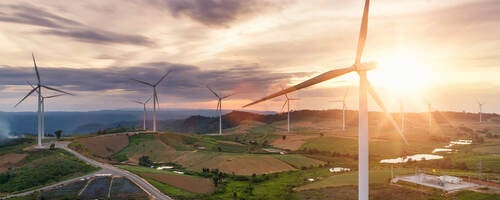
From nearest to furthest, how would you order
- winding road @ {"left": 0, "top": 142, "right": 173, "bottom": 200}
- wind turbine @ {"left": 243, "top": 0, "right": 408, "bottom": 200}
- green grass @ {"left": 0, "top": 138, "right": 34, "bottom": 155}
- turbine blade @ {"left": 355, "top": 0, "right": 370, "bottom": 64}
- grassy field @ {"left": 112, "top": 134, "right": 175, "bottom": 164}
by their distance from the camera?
wind turbine @ {"left": 243, "top": 0, "right": 408, "bottom": 200} < turbine blade @ {"left": 355, "top": 0, "right": 370, "bottom": 64} < winding road @ {"left": 0, "top": 142, "right": 173, "bottom": 200} < green grass @ {"left": 0, "top": 138, "right": 34, "bottom": 155} < grassy field @ {"left": 112, "top": 134, "right": 175, "bottom": 164}

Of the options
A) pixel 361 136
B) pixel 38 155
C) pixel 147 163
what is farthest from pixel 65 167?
pixel 361 136

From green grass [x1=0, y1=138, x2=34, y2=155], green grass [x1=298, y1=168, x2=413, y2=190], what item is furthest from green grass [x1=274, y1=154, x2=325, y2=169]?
green grass [x1=0, y1=138, x2=34, y2=155]

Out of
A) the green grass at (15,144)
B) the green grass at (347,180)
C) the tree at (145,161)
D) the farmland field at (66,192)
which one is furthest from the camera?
the green grass at (15,144)

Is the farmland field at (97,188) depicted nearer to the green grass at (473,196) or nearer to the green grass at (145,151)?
the green grass at (145,151)

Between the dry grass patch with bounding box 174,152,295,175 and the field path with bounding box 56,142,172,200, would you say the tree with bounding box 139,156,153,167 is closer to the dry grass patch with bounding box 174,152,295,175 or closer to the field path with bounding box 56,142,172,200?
the dry grass patch with bounding box 174,152,295,175

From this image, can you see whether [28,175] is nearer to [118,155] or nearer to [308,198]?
[118,155]

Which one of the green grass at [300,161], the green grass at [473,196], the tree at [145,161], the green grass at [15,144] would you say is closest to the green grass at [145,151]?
the tree at [145,161]
